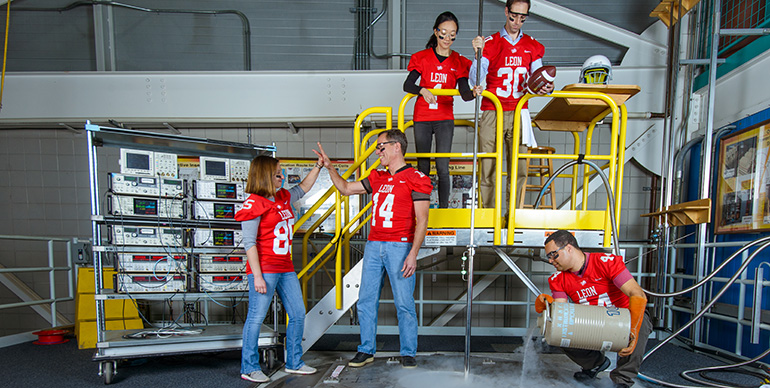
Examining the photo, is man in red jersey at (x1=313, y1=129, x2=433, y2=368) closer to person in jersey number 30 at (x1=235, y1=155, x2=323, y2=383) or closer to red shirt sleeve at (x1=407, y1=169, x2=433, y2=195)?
red shirt sleeve at (x1=407, y1=169, x2=433, y2=195)

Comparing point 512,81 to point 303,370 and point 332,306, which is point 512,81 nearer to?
point 332,306

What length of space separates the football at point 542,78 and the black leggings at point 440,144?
2.31 ft

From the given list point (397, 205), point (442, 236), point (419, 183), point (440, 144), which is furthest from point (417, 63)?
point (442, 236)

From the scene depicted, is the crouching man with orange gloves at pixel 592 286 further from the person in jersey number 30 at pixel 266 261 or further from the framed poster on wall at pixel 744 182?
the framed poster on wall at pixel 744 182

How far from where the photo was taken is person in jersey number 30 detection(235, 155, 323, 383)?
2934 mm

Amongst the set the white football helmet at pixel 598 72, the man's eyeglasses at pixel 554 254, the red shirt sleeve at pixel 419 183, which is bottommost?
the man's eyeglasses at pixel 554 254

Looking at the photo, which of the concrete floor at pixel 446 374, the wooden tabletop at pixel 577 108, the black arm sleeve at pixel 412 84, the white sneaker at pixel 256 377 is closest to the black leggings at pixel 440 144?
the black arm sleeve at pixel 412 84

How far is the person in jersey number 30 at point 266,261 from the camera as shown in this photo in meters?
2.93

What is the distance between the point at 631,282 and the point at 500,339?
2500 mm

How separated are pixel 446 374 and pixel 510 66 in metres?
2.59

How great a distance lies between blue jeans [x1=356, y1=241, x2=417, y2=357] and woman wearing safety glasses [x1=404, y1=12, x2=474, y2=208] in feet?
2.23

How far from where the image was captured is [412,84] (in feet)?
10.8

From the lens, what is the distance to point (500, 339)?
15.6 feet

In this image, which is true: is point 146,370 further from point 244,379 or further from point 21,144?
point 21,144
